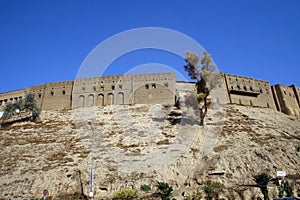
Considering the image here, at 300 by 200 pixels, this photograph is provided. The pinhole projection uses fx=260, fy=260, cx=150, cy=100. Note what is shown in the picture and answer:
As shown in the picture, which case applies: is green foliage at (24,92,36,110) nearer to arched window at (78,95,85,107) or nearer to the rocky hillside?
the rocky hillside

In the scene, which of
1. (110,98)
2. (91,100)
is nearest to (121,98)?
(110,98)

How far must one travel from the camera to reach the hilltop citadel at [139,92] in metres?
48.8

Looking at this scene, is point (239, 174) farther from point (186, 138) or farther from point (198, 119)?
point (198, 119)

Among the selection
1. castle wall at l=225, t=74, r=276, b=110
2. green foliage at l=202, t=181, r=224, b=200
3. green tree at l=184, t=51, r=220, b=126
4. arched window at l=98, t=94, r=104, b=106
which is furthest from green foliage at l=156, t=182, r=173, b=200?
castle wall at l=225, t=74, r=276, b=110

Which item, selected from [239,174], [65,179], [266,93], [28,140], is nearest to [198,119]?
[239,174]

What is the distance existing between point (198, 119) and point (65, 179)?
19.9 m

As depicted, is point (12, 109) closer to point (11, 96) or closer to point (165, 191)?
point (11, 96)

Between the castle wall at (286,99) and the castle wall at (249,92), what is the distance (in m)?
2.05

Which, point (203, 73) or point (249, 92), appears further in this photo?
point (249, 92)

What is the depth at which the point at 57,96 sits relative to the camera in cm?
5284

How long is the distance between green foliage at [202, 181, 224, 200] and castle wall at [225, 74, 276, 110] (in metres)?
32.6

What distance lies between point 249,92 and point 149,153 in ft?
114

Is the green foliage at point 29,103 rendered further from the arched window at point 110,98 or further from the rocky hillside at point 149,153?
the arched window at point 110,98

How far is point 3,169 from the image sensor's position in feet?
84.8
